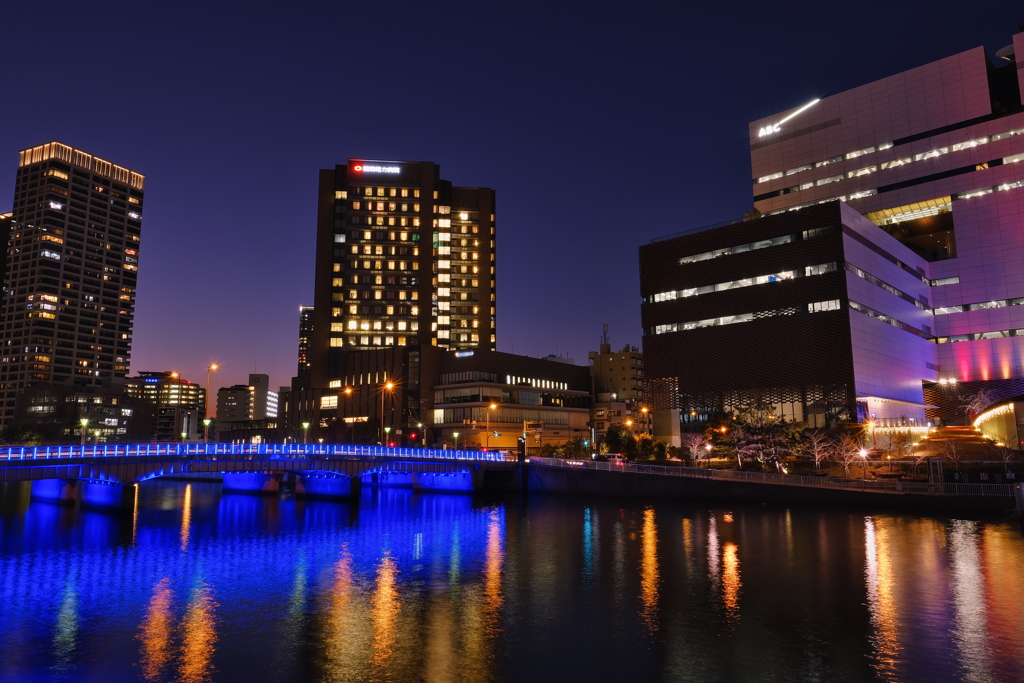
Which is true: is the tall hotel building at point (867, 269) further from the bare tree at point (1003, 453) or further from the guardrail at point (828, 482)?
the guardrail at point (828, 482)

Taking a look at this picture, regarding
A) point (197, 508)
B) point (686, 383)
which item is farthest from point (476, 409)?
point (197, 508)

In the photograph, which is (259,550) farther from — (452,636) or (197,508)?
(197,508)

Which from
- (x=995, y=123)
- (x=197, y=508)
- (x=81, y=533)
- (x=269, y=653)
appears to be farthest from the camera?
(x=995, y=123)

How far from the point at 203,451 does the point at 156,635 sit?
1590 inches

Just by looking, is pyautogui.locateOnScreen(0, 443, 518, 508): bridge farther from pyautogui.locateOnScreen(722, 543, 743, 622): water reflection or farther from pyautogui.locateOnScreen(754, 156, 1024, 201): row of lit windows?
pyautogui.locateOnScreen(754, 156, 1024, 201): row of lit windows

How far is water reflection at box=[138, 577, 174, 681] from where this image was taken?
2159 centimetres

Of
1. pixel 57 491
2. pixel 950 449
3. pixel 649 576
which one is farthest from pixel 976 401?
pixel 57 491

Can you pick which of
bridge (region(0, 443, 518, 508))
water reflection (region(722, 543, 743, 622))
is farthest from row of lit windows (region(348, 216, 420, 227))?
water reflection (region(722, 543, 743, 622))

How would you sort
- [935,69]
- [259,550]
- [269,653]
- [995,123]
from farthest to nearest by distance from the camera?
[935,69] < [995,123] < [259,550] < [269,653]

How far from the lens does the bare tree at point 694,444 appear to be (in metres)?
94.7

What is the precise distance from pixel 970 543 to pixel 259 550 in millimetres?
46165

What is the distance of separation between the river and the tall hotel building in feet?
172

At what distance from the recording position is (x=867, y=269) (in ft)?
356

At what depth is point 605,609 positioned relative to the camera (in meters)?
28.8
